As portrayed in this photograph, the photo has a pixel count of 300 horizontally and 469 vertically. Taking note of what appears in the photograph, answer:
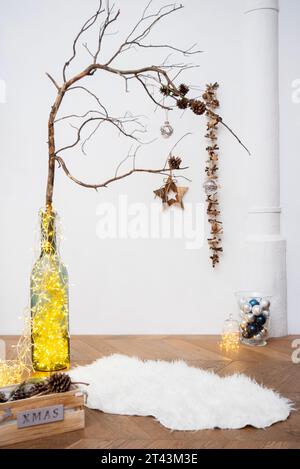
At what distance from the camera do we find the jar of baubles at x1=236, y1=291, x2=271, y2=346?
230cm

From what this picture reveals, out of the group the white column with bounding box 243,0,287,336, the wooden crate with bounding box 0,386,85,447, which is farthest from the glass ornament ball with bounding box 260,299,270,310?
the wooden crate with bounding box 0,386,85,447

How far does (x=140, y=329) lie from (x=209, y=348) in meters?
0.47

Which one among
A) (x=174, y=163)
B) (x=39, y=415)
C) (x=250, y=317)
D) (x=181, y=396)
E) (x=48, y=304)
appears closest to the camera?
(x=39, y=415)

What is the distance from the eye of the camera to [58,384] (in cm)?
138

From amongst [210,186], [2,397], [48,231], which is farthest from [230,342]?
[2,397]

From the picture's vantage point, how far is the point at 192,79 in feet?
8.36

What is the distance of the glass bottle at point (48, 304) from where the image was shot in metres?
1.84

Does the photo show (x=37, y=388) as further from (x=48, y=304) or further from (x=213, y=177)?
(x=213, y=177)

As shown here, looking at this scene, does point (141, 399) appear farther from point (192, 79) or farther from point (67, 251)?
point (192, 79)

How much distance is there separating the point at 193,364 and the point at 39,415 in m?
0.85

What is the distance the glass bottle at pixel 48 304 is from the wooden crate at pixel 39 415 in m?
0.48

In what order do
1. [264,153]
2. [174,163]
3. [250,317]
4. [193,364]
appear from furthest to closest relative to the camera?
[264,153] < [250,317] < [174,163] < [193,364]

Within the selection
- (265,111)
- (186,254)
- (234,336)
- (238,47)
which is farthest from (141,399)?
(238,47)

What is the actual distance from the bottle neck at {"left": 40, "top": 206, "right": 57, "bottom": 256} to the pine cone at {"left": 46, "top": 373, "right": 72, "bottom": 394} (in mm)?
599
